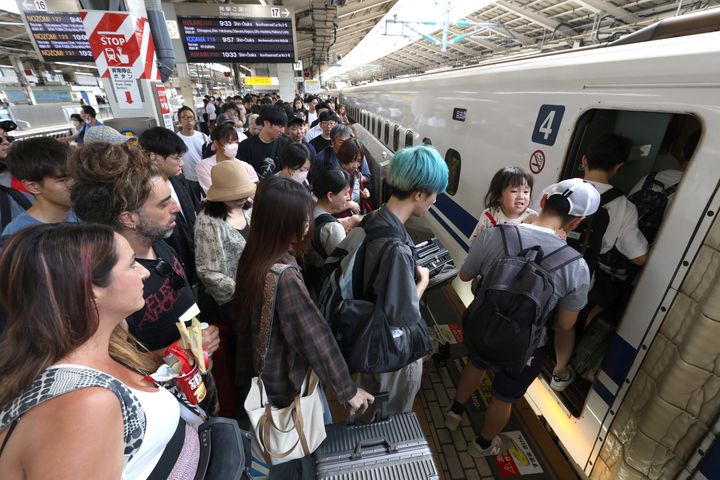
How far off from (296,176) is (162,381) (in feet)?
6.73

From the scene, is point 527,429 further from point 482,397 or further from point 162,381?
point 162,381

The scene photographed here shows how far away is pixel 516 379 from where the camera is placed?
1978 mm

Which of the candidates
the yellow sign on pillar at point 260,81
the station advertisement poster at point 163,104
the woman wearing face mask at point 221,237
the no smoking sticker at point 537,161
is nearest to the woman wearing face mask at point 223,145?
the station advertisement poster at point 163,104

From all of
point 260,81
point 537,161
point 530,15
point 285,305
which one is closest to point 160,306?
point 285,305

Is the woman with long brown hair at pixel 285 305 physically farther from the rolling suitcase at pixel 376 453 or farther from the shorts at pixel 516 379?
the shorts at pixel 516 379

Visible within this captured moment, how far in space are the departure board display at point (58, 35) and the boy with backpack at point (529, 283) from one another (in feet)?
30.1

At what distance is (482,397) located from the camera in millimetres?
2670

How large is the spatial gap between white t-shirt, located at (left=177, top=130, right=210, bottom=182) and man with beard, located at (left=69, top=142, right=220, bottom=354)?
3.00m

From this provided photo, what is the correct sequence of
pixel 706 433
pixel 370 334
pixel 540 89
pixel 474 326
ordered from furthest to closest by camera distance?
pixel 540 89 < pixel 474 326 < pixel 370 334 < pixel 706 433

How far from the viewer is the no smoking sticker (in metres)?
2.37

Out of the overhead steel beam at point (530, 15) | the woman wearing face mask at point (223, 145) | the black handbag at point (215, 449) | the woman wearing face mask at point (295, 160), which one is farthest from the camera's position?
the overhead steel beam at point (530, 15)

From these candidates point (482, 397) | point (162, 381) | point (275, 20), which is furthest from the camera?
point (275, 20)

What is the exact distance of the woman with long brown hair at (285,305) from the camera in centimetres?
141

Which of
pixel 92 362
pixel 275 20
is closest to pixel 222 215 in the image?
pixel 92 362
